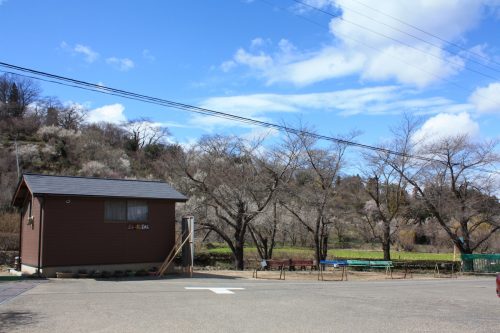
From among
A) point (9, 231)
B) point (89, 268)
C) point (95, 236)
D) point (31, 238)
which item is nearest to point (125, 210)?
point (95, 236)

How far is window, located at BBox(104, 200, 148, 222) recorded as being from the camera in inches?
Result: 865

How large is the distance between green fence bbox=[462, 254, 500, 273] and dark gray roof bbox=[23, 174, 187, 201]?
25.1m

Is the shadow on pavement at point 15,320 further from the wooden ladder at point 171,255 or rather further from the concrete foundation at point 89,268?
the wooden ladder at point 171,255

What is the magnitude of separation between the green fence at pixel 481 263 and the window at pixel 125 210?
2643 centimetres

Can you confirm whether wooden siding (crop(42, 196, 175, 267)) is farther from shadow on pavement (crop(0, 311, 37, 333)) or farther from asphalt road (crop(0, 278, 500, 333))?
shadow on pavement (crop(0, 311, 37, 333))

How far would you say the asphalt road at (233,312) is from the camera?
873 cm

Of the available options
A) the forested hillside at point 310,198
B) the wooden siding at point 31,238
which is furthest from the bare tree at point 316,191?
the wooden siding at point 31,238

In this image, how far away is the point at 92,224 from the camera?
21.3 m

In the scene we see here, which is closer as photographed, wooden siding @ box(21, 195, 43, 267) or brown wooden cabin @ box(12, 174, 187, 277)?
brown wooden cabin @ box(12, 174, 187, 277)

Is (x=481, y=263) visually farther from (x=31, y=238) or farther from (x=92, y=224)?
(x=31, y=238)

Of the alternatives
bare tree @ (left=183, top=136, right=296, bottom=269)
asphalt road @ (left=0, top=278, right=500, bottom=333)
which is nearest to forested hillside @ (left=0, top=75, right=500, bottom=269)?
bare tree @ (left=183, top=136, right=296, bottom=269)

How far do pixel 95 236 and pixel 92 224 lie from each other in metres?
0.56

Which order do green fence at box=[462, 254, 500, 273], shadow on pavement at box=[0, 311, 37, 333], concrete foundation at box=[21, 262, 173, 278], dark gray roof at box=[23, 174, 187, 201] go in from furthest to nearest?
green fence at box=[462, 254, 500, 273] → dark gray roof at box=[23, 174, 187, 201] → concrete foundation at box=[21, 262, 173, 278] → shadow on pavement at box=[0, 311, 37, 333]

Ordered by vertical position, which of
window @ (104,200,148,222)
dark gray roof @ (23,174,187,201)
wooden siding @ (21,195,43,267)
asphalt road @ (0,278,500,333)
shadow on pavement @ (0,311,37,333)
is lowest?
asphalt road @ (0,278,500,333)
